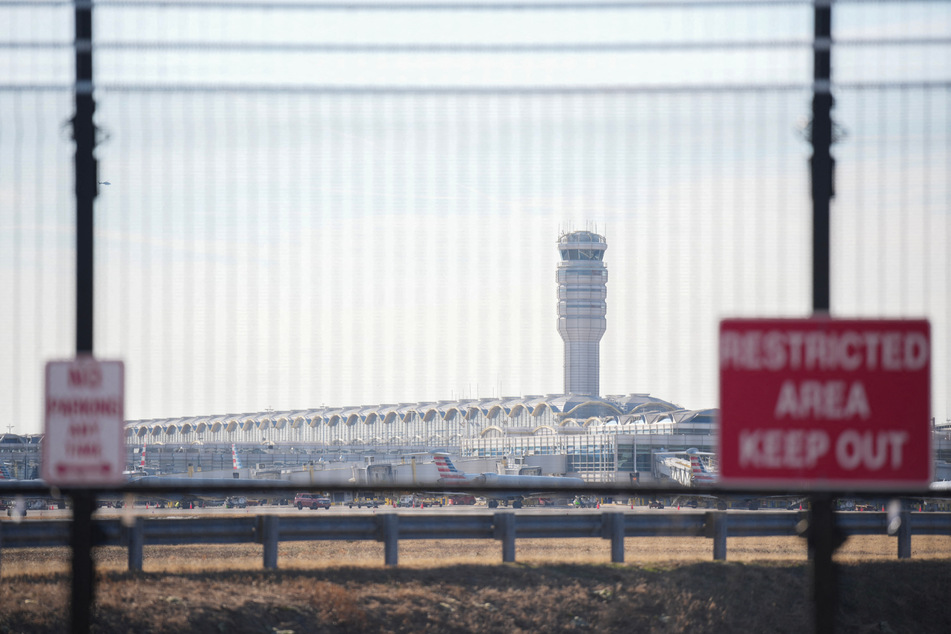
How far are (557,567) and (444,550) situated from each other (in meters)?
6.34

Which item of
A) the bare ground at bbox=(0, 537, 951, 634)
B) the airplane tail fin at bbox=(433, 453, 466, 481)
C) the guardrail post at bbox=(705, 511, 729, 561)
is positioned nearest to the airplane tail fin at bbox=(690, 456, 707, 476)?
the airplane tail fin at bbox=(433, 453, 466, 481)

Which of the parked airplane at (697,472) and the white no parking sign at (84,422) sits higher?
the white no parking sign at (84,422)

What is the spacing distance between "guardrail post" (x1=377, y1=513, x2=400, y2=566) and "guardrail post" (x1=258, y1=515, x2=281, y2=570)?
1.32 metres

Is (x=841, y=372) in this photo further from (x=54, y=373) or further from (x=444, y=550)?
(x=444, y=550)

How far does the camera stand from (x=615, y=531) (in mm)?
12789

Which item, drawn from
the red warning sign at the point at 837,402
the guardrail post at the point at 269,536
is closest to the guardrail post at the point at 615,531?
the guardrail post at the point at 269,536

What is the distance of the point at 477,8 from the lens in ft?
23.2

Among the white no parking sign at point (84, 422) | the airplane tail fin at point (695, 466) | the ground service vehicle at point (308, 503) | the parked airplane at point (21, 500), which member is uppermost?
the white no parking sign at point (84, 422)

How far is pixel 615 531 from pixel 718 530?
1.59 m

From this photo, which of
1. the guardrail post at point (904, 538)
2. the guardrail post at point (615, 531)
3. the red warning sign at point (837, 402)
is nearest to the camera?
the red warning sign at point (837, 402)

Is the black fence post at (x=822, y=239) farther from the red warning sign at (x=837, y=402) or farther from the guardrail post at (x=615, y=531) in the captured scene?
the guardrail post at (x=615, y=531)

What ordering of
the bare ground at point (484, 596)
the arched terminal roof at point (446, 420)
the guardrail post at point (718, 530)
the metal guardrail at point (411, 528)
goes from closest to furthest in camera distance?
the bare ground at point (484, 596), the metal guardrail at point (411, 528), the guardrail post at point (718, 530), the arched terminal roof at point (446, 420)

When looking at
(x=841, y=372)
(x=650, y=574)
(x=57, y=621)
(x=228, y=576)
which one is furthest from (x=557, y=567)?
(x=841, y=372)

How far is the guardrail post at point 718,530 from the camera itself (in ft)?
43.2
